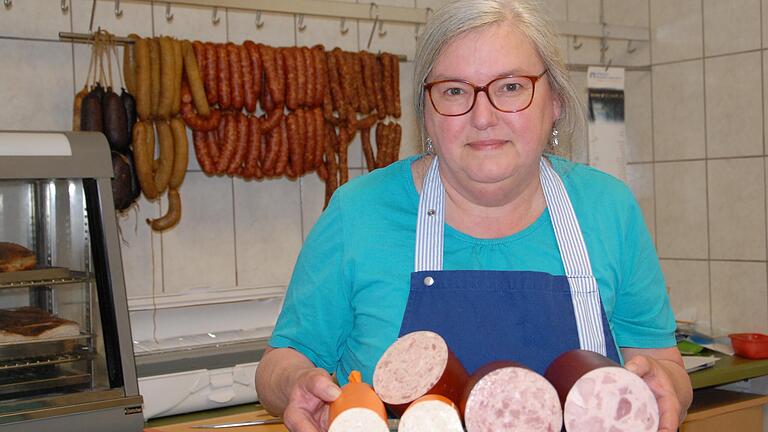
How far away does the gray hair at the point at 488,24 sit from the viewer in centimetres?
130

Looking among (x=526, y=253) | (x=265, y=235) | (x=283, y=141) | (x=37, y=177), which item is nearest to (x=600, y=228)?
(x=526, y=253)

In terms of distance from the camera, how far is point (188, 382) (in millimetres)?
2359

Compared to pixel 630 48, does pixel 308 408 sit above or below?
below

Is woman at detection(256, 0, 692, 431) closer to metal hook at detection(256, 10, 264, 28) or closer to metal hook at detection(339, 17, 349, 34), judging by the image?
metal hook at detection(256, 10, 264, 28)

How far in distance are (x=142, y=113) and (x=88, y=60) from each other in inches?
11.1

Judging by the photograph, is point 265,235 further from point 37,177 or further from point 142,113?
point 37,177

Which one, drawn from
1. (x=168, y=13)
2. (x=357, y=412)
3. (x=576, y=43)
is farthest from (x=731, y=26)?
(x=357, y=412)

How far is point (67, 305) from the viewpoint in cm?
227

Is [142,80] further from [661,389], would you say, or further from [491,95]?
[661,389]

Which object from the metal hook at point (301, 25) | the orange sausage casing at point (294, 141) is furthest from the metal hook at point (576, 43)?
the orange sausage casing at point (294, 141)

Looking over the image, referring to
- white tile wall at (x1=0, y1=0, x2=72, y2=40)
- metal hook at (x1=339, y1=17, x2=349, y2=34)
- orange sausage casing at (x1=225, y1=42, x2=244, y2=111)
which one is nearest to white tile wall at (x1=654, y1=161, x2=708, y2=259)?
metal hook at (x1=339, y1=17, x2=349, y2=34)

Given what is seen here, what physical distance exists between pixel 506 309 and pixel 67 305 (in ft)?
4.49

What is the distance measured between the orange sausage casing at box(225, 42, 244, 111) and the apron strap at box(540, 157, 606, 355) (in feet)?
4.68

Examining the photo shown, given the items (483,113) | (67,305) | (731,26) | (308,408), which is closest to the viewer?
(308,408)
